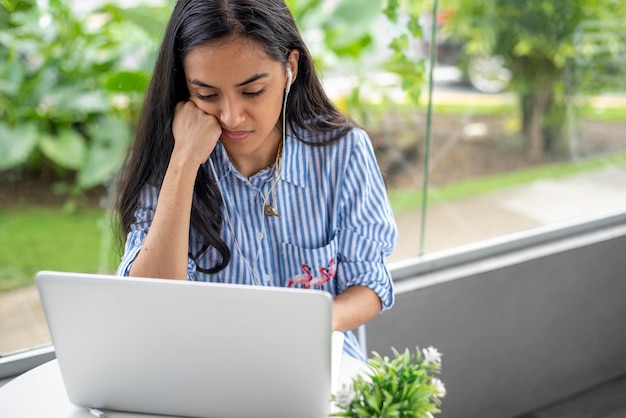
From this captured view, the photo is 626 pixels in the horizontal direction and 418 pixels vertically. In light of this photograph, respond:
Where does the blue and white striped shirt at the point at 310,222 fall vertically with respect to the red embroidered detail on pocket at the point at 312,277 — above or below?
above

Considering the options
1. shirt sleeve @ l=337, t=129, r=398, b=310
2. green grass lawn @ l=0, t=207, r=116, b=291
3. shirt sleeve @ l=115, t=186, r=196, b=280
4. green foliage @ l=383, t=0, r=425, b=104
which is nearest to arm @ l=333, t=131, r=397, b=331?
shirt sleeve @ l=337, t=129, r=398, b=310

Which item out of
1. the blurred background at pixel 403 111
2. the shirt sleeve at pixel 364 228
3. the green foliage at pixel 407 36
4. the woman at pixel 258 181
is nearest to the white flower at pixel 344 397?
the woman at pixel 258 181

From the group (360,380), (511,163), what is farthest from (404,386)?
(511,163)

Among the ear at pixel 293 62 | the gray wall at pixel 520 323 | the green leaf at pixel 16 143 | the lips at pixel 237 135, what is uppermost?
the ear at pixel 293 62

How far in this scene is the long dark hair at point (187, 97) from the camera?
140 cm

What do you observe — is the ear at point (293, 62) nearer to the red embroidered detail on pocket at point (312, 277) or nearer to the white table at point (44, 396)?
the red embroidered detail on pocket at point (312, 277)

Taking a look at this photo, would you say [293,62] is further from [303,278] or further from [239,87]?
[303,278]

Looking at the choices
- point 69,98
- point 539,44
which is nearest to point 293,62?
point 69,98

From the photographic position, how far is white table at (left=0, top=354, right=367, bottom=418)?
1.21 m

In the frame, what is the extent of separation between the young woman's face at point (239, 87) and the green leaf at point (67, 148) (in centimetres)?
163

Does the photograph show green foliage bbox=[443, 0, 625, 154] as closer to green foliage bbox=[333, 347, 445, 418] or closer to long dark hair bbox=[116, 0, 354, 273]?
long dark hair bbox=[116, 0, 354, 273]

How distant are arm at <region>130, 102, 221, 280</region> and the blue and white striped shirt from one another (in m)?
0.11

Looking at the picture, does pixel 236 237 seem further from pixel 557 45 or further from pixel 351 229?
pixel 557 45

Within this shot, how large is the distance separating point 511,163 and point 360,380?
320 cm
